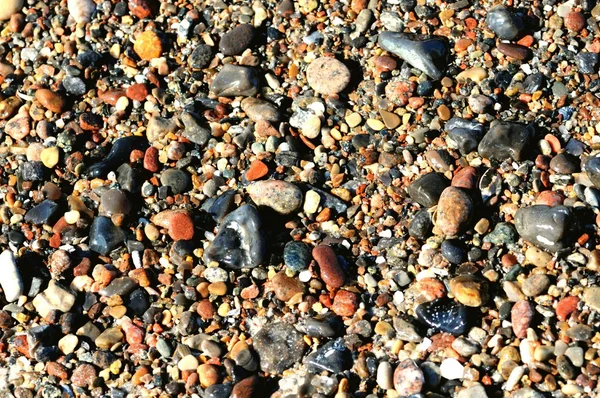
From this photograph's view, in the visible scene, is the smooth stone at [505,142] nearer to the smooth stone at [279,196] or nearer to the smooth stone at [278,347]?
the smooth stone at [279,196]

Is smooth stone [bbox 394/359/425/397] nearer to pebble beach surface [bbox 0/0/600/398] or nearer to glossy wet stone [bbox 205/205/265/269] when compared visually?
pebble beach surface [bbox 0/0/600/398]

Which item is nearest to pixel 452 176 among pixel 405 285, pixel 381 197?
pixel 381 197

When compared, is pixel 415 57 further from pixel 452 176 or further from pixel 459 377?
pixel 459 377

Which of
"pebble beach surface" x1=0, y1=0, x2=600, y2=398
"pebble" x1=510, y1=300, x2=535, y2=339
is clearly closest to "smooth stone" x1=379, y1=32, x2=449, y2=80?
"pebble beach surface" x1=0, y1=0, x2=600, y2=398

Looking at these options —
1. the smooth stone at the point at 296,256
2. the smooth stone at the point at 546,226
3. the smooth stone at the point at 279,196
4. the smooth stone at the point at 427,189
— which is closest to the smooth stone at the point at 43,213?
the smooth stone at the point at 279,196

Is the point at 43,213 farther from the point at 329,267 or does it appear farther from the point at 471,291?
the point at 471,291

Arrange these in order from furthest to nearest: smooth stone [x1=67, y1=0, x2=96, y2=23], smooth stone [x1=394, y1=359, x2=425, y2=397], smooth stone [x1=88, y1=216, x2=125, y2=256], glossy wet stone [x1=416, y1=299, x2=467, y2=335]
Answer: smooth stone [x1=67, y1=0, x2=96, y2=23]
smooth stone [x1=88, y1=216, x2=125, y2=256]
glossy wet stone [x1=416, y1=299, x2=467, y2=335]
smooth stone [x1=394, y1=359, x2=425, y2=397]

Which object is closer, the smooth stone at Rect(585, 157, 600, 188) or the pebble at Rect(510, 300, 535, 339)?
the pebble at Rect(510, 300, 535, 339)

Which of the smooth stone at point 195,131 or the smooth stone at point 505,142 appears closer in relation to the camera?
the smooth stone at point 505,142
